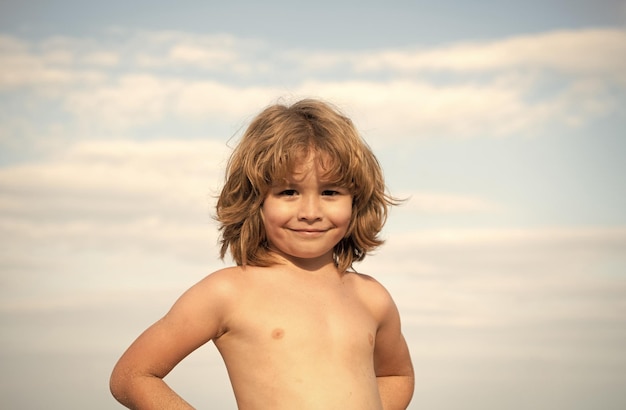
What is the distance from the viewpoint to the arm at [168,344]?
4523 mm

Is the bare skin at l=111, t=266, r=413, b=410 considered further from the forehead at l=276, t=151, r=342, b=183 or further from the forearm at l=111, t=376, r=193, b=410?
the forehead at l=276, t=151, r=342, b=183

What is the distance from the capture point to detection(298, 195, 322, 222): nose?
4.58 m

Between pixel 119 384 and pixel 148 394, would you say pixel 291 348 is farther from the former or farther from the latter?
pixel 119 384

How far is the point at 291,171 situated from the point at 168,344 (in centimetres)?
103

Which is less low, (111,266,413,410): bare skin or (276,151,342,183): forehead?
(276,151,342,183): forehead

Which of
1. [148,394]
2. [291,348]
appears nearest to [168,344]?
[148,394]

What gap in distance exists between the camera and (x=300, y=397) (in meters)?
4.47

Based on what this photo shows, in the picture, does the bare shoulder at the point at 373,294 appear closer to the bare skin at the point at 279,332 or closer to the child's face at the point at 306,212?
the bare skin at the point at 279,332

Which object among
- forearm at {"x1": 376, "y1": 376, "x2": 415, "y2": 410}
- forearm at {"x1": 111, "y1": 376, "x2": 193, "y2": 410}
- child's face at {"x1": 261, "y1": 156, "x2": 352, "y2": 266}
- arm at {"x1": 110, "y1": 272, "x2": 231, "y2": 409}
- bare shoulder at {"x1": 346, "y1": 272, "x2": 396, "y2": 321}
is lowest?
forearm at {"x1": 376, "y1": 376, "x2": 415, "y2": 410}

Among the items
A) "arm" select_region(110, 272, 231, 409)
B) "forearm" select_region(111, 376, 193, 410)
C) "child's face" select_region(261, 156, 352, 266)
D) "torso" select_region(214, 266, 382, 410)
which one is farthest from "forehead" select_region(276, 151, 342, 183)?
"forearm" select_region(111, 376, 193, 410)

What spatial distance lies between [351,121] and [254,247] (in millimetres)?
871

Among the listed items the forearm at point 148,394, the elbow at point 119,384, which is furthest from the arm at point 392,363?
the elbow at point 119,384

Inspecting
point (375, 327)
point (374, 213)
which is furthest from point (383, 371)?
point (374, 213)

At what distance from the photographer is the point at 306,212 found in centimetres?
458
